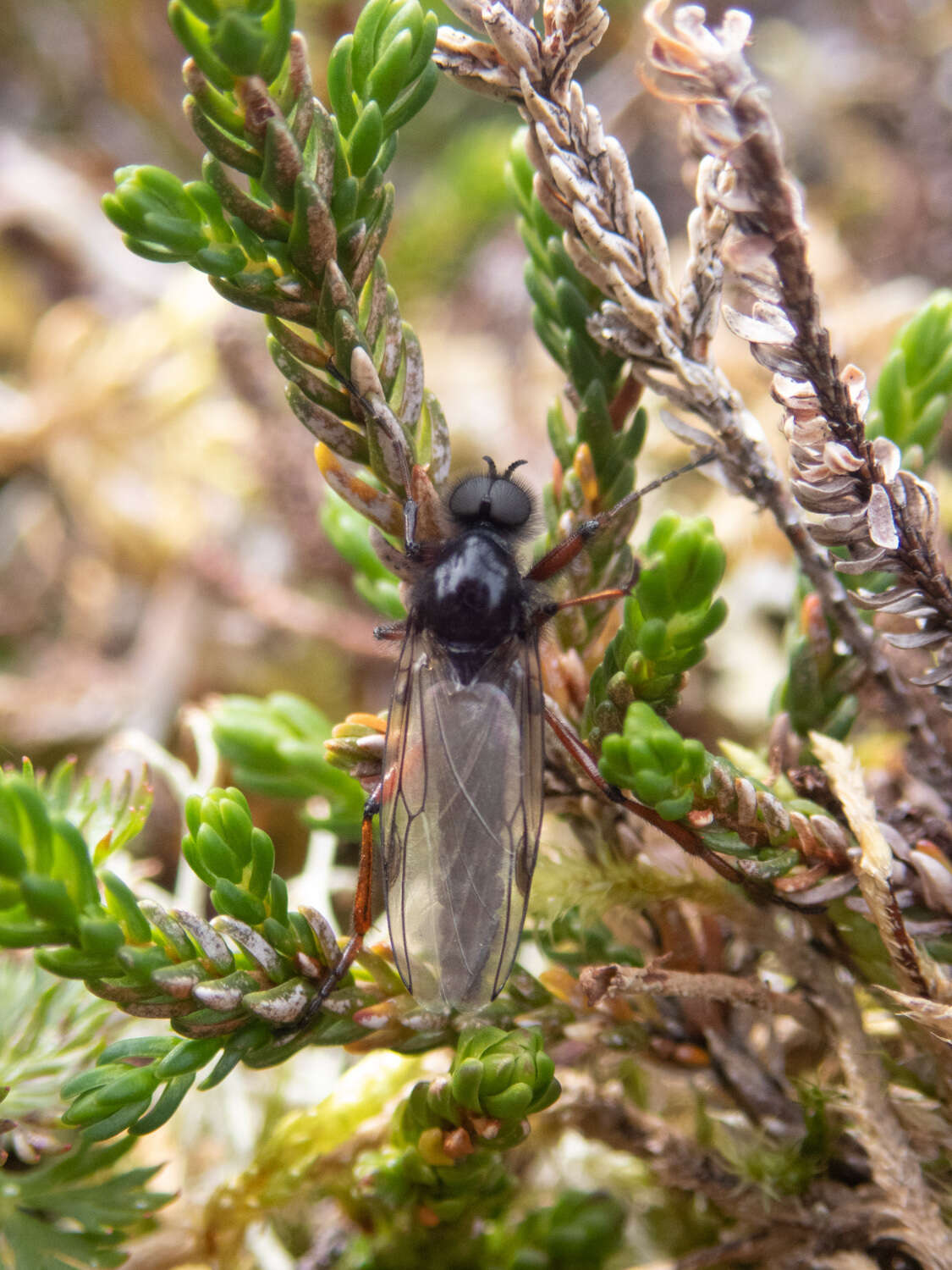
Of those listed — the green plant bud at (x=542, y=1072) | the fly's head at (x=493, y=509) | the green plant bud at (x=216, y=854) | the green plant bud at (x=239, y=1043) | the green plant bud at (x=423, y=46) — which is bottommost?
the green plant bud at (x=542, y=1072)

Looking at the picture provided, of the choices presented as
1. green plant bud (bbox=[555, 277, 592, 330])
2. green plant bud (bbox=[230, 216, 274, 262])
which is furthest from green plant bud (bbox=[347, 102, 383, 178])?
green plant bud (bbox=[555, 277, 592, 330])

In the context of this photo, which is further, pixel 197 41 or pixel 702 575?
pixel 702 575

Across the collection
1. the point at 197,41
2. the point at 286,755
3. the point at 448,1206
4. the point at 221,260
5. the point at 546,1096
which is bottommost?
Answer: the point at 448,1206

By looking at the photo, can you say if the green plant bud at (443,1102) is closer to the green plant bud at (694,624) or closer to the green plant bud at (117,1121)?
the green plant bud at (117,1121)

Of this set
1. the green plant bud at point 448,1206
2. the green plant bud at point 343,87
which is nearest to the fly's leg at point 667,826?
the green plant bud at point 448,1206

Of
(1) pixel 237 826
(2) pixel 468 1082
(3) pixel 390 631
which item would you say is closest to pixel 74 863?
(1) pixel 237 826

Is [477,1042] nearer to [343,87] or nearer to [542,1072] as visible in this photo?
[542,1072]
